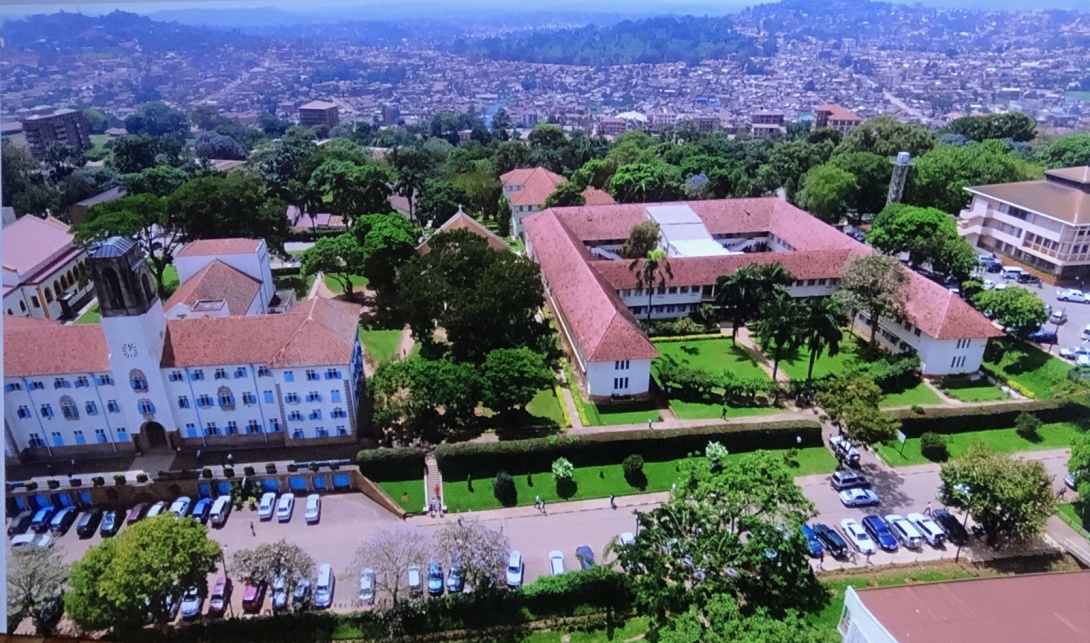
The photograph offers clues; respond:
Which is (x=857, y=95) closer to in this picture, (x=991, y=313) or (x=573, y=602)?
(x=991, y=313)

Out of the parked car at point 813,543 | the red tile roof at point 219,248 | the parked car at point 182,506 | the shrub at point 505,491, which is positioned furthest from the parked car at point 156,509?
the parked car at point 813,543

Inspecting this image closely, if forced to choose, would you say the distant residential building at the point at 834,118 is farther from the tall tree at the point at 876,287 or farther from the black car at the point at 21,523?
the black car at the point at 21,523

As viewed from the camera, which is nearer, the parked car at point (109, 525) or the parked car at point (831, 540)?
the parked car at point (831, 540)

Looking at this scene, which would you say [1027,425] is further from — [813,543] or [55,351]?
[55,351]

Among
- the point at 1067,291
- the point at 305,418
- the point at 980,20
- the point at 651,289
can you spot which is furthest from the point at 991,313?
the point at 980,20

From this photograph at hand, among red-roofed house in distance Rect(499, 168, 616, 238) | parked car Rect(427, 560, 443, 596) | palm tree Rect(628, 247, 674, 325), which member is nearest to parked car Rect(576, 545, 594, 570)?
parked car Rect(427, 560, 443, 596)

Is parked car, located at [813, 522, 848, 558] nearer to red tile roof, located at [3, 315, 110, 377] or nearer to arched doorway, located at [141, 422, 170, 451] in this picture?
arched doorway, located at [141, 422, 170, 451]
